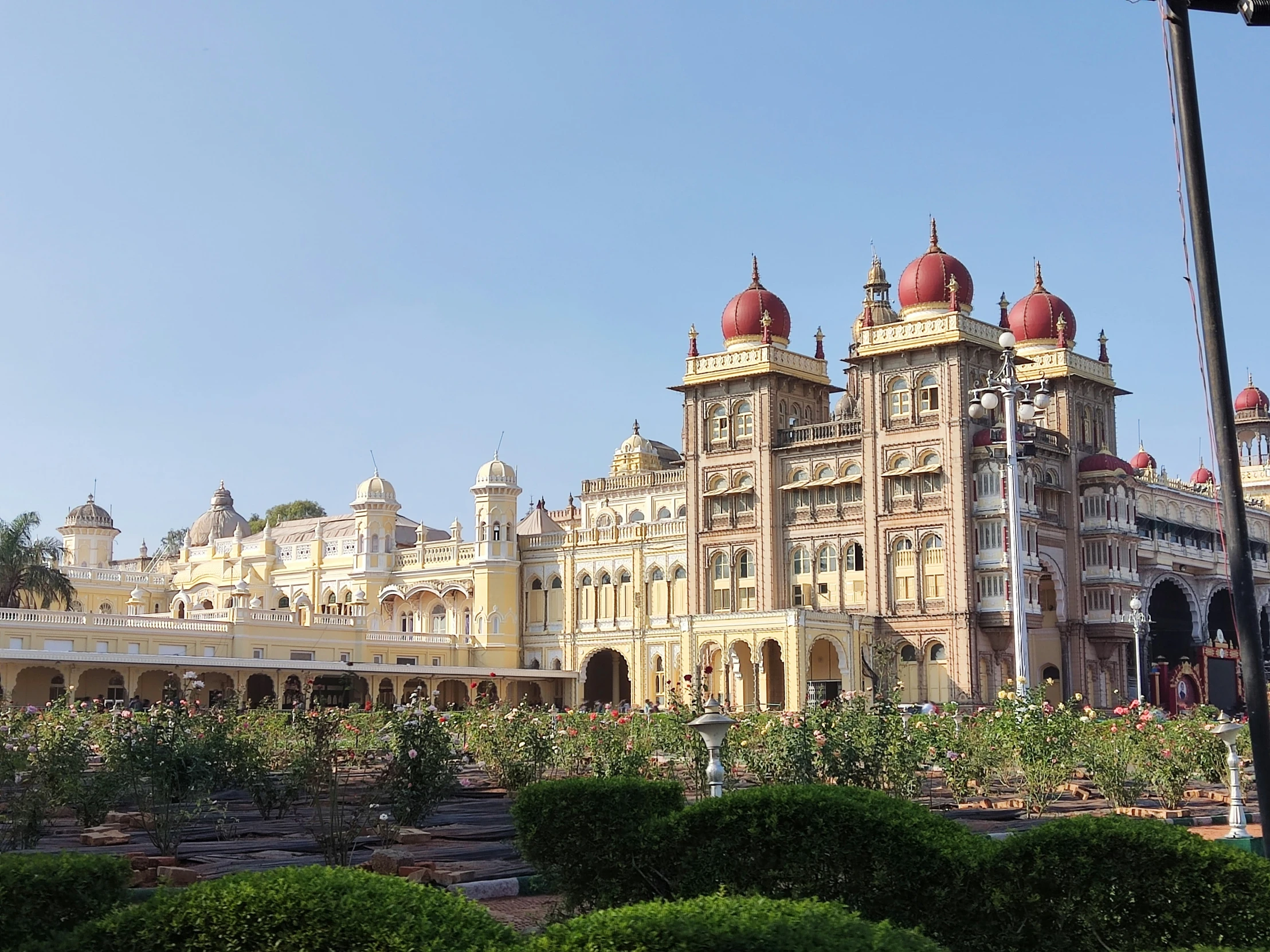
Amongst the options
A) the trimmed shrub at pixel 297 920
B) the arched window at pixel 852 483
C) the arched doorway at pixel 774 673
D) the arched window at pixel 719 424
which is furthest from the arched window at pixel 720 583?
the trimmed shrub at pixel 297 920

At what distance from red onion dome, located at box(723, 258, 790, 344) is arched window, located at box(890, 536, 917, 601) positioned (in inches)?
365

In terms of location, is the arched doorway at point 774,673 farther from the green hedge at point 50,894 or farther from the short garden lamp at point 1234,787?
the green hedge at point 50,894

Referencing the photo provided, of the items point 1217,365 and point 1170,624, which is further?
point 1170,624

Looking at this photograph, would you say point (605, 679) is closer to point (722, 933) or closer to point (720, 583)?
point (720, 583)

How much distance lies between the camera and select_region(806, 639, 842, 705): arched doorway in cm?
4919

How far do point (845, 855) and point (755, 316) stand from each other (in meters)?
45.7

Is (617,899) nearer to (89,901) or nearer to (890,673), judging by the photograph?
(89,901)

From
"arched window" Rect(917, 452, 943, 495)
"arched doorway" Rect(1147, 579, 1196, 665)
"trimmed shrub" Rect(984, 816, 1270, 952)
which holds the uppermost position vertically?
"arched window" Rect(917, 452, 943, 495)

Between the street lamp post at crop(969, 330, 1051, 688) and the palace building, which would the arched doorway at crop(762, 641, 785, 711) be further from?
the street lamp post at crop(969, 330, 1051, 688)

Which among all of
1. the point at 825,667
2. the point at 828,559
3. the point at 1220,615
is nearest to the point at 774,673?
the point at 825,667

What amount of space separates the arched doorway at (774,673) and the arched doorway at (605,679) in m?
9.84

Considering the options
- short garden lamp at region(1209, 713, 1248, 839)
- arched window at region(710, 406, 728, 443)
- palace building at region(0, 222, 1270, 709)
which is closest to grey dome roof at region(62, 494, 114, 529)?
palace building at region(0, 222, 1270, 709)

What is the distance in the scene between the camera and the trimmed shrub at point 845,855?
7.81 meters

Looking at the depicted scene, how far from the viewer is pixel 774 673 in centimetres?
5075
